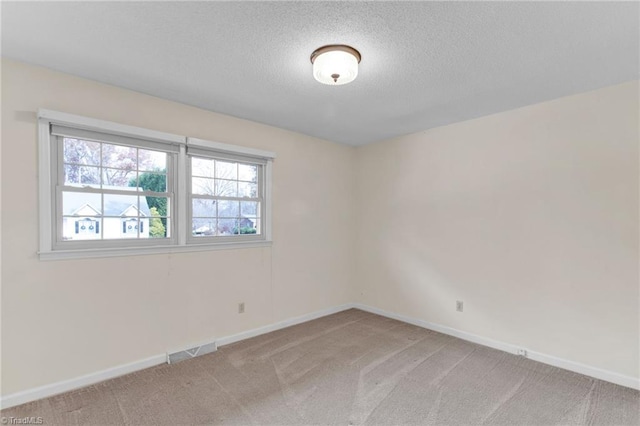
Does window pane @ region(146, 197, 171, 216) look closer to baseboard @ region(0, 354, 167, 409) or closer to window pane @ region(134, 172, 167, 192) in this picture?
window pane @ region(134, 172, 167, 192)

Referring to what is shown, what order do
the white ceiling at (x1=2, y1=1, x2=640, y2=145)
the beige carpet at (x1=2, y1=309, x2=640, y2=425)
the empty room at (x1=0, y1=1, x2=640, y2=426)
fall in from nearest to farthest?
the white ceiling at (x1=2, y1=1, x2=640, y2=145) < the empty room at (x1=0, y1=1, x2=640, y2=426) < the beige carpet at (x1=2, y1=309, x2=640, y2=425)

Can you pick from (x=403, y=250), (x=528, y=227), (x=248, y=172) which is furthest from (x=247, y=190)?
(x=528, y=227)

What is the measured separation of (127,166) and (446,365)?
3.40 m

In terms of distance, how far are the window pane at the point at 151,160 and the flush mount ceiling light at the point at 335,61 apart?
1.74m

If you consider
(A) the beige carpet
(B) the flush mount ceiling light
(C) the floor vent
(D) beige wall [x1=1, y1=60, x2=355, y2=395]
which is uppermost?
(B) the flush mount ceiling light

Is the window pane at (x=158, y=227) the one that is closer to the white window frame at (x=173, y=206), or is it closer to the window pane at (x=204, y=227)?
the white window frame at (x=173, y=206)

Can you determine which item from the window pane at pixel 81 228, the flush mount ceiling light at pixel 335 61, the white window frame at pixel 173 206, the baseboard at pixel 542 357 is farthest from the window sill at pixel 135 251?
the baseboard at pixel 542 357

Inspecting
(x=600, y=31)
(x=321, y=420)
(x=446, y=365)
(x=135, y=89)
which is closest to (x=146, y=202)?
(x=135, y=89)

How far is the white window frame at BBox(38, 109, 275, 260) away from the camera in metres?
2.28

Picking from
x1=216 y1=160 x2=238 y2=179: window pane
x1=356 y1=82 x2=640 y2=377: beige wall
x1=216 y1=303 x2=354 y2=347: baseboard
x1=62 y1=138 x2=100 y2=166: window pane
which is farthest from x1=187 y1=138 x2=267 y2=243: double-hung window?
x1=356 y1=82 x2=640 y2=377: beige wall

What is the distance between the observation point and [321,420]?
2047 millimetres

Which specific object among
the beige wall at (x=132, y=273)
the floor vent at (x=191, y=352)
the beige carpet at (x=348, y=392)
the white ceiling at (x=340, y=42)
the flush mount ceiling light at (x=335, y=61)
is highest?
the white ceiling at (x=340, y=42)

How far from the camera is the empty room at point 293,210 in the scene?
1.92 meters

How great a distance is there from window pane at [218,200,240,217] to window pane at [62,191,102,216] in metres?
1.09
